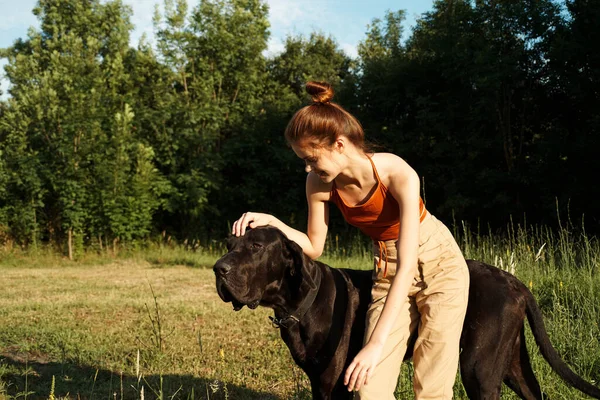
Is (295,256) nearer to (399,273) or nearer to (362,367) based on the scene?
(399,273)

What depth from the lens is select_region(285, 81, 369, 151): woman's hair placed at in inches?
109

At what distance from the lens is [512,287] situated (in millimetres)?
3104

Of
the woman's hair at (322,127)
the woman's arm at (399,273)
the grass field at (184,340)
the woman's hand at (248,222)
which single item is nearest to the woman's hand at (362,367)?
the woman's arm at (399,273)

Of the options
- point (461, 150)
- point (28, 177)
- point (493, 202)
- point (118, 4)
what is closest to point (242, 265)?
point (493, 202)

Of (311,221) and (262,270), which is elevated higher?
(311,221)

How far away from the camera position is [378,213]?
2.92 m

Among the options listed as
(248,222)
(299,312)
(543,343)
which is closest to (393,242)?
(299,312)

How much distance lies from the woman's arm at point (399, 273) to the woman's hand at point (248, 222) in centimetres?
86

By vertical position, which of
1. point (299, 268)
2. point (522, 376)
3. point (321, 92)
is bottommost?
point (522, 376)

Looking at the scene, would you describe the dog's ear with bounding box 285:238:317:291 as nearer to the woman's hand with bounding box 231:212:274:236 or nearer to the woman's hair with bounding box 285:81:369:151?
the woman's hand with bounding box 231:212:274:236

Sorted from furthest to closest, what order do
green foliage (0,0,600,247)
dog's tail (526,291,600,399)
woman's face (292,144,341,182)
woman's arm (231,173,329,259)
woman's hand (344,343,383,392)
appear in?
green foliage (0,0,600,247), woman's arm (231,173,329,259), dog's tail (526,291,600,399), woman's face (292,144,341,182), woman's hand (344,343,383,392)

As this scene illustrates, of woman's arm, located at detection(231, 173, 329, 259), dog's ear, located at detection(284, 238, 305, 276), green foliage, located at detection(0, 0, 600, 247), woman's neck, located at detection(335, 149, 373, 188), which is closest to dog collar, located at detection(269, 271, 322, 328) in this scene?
dog's ear, located at detection(284, 238, 305, 276)

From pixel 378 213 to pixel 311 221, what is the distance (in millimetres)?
572

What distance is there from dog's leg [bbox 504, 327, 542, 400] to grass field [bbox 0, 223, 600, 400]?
0.42 metres
